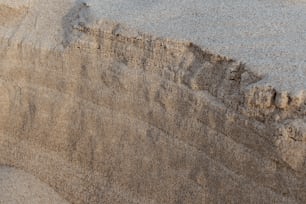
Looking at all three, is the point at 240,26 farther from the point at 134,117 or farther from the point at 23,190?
the point at 23,190

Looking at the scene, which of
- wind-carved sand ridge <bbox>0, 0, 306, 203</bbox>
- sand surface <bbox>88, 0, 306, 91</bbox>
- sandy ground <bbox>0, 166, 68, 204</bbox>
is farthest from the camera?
sandy ground <bbox>0, 166, 68, 204</bbox>

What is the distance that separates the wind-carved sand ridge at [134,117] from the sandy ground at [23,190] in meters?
0.05

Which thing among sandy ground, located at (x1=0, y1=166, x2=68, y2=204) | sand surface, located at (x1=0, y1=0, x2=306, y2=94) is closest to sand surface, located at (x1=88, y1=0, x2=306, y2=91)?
sand surface, located at (x1=0, y1=0, x2=306, y2=94)

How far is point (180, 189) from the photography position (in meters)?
2.93

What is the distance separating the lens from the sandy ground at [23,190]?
3.47 metres

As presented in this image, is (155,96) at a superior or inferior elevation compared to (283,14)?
inferior

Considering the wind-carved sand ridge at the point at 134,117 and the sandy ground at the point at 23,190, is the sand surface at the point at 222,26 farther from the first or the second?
the sandy ground at the point at 23,190

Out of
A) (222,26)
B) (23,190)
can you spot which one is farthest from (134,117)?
(23,190)

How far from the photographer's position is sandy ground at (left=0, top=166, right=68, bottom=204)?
3.47 metres

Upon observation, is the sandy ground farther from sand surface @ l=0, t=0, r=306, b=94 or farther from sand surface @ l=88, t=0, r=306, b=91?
sand surface @ l=88, t=0, r=306, b=91

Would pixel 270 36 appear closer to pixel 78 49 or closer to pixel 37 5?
pixel 78 49

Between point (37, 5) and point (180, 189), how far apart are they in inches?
76.5


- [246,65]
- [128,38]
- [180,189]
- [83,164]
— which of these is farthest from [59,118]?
[246,65]

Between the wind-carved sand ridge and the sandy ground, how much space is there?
0.05 m
